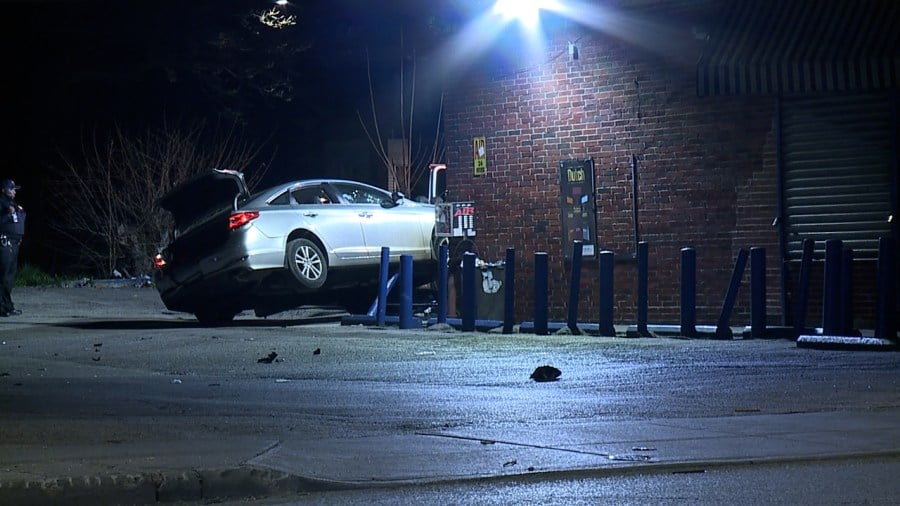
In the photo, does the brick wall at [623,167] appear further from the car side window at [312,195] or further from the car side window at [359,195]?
the car side window at [312,195]

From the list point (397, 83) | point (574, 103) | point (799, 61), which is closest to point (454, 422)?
point (799, 61)

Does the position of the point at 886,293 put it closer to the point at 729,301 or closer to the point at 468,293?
the point at 729,301

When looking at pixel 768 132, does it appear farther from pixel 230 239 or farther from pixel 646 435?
pixel 646 435

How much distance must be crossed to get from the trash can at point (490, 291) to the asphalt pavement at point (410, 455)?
983cm

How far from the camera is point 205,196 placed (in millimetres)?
17969

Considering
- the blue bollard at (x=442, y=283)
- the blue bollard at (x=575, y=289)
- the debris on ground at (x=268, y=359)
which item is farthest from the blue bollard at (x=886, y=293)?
the debris on ground at (x=268, y=359)

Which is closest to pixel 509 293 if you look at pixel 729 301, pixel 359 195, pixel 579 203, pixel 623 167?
pixel 579 203

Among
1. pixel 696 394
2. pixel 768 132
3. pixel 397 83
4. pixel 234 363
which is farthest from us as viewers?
pixel 397 83

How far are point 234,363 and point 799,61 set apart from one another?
7547 mm

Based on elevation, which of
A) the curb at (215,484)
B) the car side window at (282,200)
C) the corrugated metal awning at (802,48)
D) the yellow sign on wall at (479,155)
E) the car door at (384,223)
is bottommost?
the curb at (215,484)

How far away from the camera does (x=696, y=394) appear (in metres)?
10.6

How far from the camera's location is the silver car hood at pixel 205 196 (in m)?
17.6

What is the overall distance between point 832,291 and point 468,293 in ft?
15.5

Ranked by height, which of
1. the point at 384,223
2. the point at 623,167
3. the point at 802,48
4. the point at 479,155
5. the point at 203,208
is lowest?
the point at 384,223
